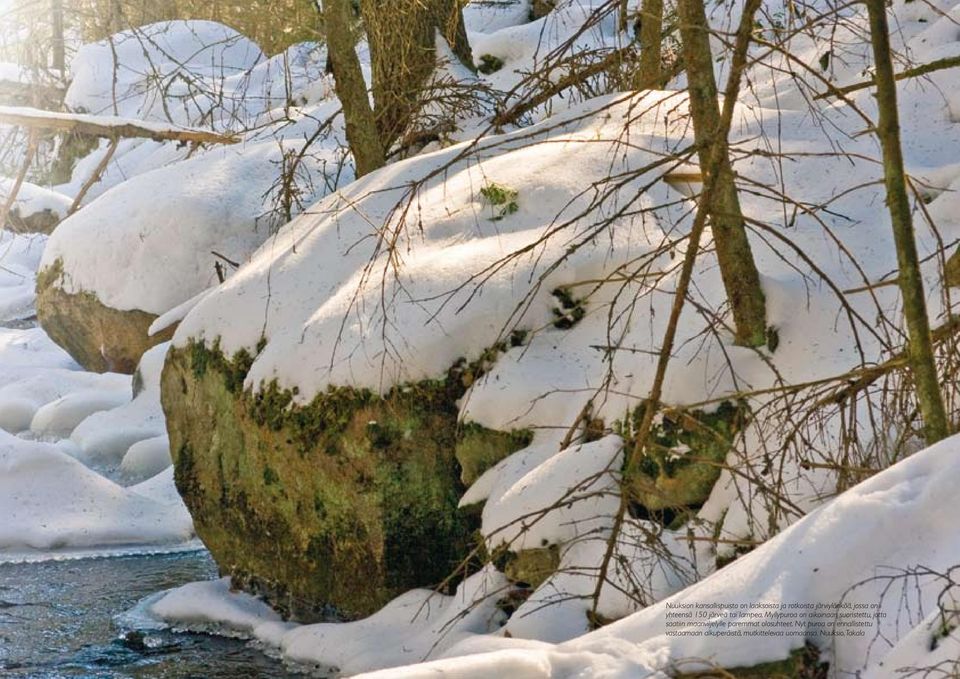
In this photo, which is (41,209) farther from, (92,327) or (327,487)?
(327,487)

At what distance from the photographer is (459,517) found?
5.36 metres

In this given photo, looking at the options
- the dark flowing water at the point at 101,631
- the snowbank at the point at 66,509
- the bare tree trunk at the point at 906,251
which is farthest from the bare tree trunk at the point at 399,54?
the bare tree trunk at the point at 906,251

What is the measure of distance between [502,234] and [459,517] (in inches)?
49.7

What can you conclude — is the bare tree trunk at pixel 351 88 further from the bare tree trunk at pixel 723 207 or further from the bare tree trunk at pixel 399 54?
the bare tree trunk at pixel 723 207

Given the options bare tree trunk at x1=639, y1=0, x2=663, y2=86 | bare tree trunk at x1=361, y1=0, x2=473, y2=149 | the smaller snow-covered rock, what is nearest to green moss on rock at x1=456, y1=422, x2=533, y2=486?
bare tree trunk at x1=639, y1=0, x2=663, y2=86

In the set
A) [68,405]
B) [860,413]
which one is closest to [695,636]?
[860,413]

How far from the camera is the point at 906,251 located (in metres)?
3.27

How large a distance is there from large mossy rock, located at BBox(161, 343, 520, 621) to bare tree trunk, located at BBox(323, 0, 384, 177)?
1731 mm

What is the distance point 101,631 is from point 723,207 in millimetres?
3450

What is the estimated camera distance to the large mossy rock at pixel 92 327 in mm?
10570

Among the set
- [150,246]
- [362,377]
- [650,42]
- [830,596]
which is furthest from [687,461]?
[150,246]

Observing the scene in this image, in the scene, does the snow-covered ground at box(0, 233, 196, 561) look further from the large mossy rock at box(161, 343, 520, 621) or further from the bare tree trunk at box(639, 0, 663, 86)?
the bare tree trunk at box(639, 0, 663, 86)

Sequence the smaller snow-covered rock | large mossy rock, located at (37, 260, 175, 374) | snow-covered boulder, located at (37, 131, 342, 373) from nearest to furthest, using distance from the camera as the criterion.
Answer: the smaller snow-covered rock
snow-covered boulder, located at (37, 131, 342, 373)
large mossy rock, located at (37, 260, 175, 374)

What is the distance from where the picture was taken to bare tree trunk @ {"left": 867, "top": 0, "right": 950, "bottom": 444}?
10.7 ft
